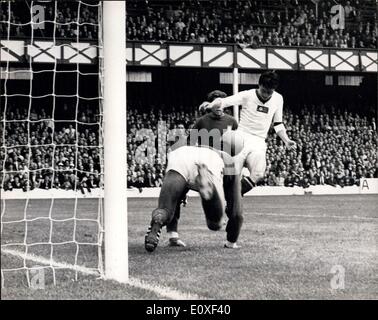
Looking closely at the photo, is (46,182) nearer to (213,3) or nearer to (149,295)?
(213,3)

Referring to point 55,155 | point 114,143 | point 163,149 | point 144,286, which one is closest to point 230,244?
point 144,286

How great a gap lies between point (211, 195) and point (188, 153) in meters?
0.45

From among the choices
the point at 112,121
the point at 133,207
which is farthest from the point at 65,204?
the point at 112,121

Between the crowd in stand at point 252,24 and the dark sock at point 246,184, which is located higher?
the crowd in stand at point 252,24

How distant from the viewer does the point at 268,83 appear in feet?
25.6

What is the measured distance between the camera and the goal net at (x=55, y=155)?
198 inches

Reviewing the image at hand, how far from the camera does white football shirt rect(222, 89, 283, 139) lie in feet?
27.0

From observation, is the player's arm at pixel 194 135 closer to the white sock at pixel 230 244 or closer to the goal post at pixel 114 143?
the white sock at pixel 230 244

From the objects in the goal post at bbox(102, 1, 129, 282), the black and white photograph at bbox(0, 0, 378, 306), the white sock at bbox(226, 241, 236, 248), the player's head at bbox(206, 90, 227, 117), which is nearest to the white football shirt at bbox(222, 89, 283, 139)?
the black and white photograph at bbox(0, 0, 378, 306)

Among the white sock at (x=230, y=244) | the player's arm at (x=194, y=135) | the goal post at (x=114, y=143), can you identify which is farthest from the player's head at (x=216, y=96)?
the goal post at (x=114, y=143)

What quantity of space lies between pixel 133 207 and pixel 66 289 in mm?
9714

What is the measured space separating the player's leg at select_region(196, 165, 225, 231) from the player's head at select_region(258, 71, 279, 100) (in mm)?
1739

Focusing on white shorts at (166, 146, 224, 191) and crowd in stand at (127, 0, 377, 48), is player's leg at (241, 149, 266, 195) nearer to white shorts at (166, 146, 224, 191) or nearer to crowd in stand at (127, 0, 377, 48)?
white shorts at (166, 146, 224, 191)

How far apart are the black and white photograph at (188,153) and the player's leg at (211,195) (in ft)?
0.05
